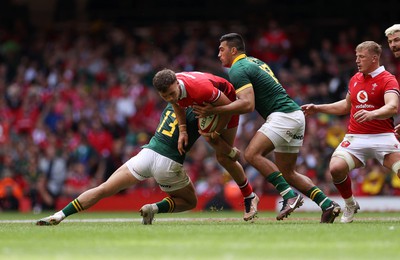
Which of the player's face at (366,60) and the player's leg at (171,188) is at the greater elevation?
the player's face at (366,60)

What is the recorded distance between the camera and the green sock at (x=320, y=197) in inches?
471

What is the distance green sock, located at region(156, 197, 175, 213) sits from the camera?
12031mm

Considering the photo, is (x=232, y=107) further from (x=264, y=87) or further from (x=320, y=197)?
(x=320, y=197)

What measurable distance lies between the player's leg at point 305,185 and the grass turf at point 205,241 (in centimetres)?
42

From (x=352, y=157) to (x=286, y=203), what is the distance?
3.54ft

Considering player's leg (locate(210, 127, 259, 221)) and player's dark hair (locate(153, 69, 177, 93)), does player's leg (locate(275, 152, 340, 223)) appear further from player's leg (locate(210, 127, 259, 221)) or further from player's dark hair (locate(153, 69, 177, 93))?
player's dark hair (locate(153, 69, 177, 93))

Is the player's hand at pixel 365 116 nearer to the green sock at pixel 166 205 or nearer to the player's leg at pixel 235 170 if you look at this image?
the player's leg at pixel 235 170

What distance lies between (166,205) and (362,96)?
2870mm

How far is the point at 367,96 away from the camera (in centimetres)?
1200

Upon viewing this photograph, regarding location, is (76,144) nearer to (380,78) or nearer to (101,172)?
(101,172)

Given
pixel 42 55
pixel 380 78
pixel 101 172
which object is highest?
pixel 42 55

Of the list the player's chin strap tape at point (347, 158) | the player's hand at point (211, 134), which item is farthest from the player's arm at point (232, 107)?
the player's chin strap tape at point (347, 158)

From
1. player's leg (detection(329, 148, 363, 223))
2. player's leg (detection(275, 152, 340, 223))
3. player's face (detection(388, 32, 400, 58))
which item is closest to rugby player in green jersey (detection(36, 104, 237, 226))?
player's leg (detection(275, 152, 340, 223))

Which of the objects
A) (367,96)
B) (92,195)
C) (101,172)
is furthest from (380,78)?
(101,172)
